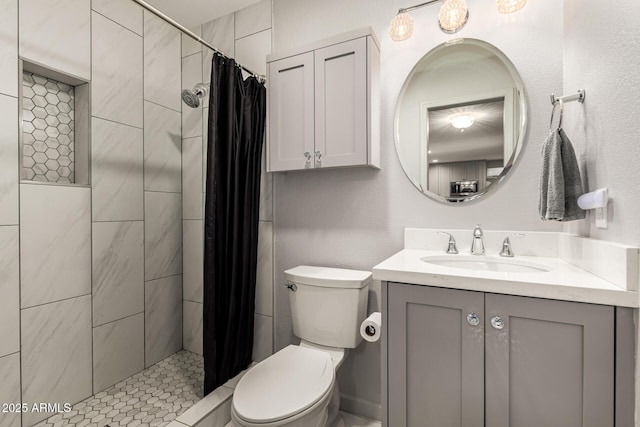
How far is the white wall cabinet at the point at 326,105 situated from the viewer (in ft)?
4.83

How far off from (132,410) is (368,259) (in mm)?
1490

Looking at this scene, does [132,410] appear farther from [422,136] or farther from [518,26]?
[518,26]

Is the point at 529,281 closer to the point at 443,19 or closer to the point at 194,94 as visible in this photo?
the point at 443,19

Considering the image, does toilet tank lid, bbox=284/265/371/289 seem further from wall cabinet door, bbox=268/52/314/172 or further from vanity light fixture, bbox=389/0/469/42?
vanity light fixture, bbox=389/0/469/42

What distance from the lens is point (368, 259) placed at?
5.48ft

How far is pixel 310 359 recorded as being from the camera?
1.38 meters

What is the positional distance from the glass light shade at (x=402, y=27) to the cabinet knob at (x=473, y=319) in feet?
4.23

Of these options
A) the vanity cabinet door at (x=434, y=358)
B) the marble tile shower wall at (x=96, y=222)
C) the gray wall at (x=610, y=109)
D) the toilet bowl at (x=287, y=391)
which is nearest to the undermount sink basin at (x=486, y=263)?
the gray wall at (x=610, y=109)

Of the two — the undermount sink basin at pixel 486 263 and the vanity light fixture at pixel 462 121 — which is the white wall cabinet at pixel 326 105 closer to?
the vanity light fixture at pixel 462 121

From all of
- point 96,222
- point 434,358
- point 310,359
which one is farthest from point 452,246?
point 96,222

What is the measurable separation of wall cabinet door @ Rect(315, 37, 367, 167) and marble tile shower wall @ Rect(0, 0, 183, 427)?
1.27 metres

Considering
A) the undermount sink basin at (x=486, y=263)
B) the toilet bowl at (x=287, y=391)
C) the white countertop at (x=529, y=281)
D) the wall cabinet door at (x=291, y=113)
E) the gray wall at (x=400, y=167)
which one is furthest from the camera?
the wall cabinet door at (x=291, y=113)

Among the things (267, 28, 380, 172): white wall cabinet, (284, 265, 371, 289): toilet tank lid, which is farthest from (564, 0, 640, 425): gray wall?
(284, 265, 371, 289): toilet tank lid

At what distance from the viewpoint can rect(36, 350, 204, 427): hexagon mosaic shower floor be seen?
1.49 metres
